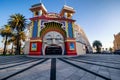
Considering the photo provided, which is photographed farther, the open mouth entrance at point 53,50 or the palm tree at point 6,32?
the palm tree at point 6,32

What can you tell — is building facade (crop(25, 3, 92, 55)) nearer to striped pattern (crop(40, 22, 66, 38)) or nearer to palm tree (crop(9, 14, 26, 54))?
striped pattern (crop(40, 22, 66, 38))

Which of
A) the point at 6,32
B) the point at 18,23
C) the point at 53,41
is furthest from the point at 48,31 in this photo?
the point at 6,32

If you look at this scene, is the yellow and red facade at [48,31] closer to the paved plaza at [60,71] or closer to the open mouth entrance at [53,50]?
the open mouth entrance at [53,50]


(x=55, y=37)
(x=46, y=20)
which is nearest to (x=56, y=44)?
(x=55, y=37)

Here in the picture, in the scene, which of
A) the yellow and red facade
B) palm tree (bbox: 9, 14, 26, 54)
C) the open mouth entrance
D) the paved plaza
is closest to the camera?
the paved plaza

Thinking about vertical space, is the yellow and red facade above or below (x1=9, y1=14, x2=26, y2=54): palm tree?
below

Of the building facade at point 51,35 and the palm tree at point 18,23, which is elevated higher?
the palm tree at point 18,23

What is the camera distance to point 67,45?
76.7 feet

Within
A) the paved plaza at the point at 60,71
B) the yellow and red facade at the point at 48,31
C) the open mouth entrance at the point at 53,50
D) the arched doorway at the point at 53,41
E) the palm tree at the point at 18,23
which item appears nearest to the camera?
the paved plaza at the point at 60,71

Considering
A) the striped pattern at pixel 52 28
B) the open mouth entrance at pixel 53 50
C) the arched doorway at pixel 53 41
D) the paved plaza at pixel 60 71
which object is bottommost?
the paved plaza at pixel 60 71

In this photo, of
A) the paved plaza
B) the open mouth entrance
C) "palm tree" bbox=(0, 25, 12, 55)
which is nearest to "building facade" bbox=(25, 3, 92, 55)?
the open mouth entrance

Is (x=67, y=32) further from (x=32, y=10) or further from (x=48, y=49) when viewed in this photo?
(x=32, y=10)

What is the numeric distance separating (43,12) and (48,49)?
9.66 meters

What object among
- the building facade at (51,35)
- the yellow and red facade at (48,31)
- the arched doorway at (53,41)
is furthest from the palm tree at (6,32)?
the arched doorway at (53,41)
